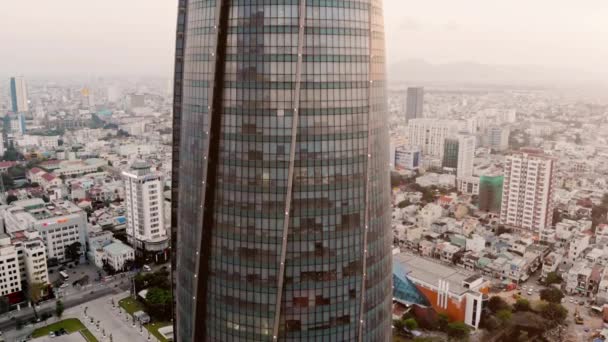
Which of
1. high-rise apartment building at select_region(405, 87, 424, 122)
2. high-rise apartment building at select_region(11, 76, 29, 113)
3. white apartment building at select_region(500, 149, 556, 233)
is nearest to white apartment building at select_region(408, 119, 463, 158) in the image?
high-rise apartment building at select_region(405, 87, 424, 122)

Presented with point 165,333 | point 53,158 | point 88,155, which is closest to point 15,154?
point 53,158

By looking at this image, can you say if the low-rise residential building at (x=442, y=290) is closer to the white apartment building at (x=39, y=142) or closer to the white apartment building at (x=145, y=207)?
the white apartment building at (x=145, y=207)

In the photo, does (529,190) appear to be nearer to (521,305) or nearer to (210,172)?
(521,305)

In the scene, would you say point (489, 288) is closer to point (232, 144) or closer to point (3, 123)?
point (232, 144)

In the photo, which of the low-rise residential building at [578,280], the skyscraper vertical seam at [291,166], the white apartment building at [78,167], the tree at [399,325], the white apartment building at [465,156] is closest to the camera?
the skyscraper vertical seam at [291,166]

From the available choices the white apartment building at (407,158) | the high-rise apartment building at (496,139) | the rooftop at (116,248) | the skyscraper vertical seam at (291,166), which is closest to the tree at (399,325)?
the skyscraper vertical seam at (291,166)
